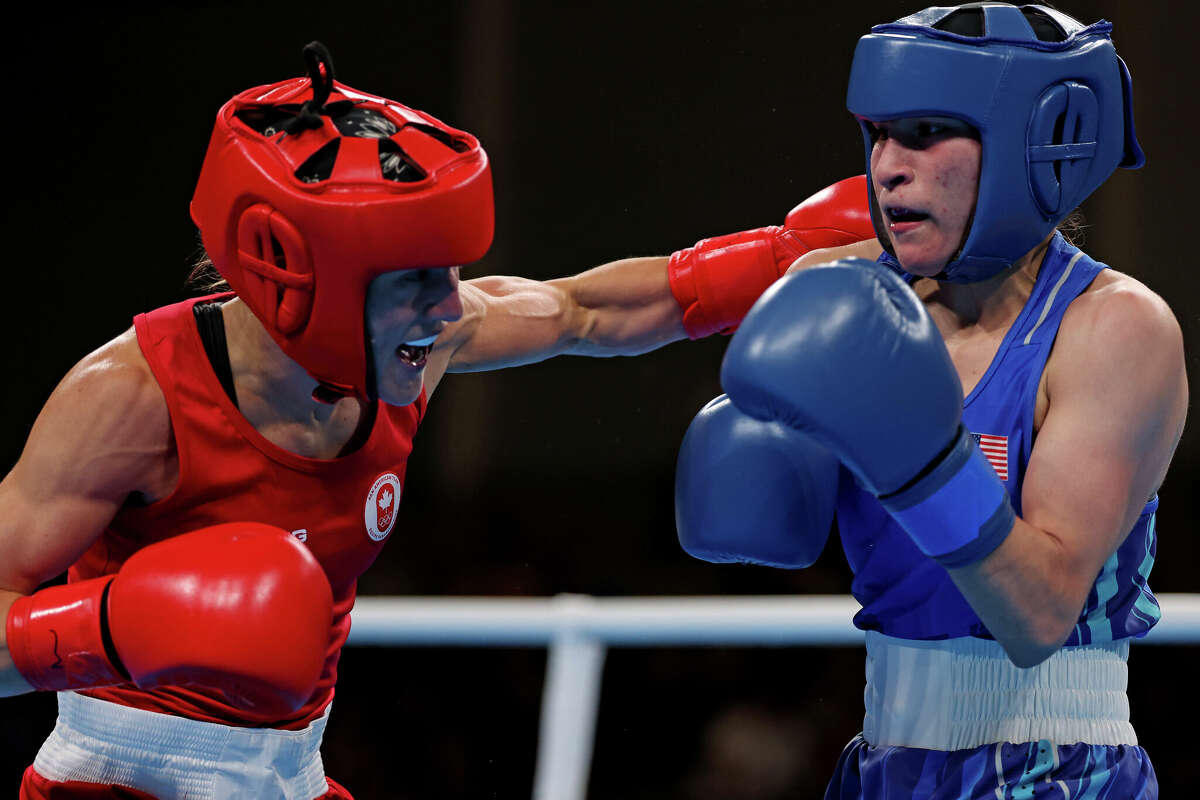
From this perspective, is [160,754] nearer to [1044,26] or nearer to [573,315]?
[573,315]

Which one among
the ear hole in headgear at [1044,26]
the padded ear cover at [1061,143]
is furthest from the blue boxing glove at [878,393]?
the ear hole in headgear at [1044,26]

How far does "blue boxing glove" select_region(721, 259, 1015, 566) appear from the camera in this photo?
1.35 m

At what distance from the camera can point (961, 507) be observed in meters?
1.37

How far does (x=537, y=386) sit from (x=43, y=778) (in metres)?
3.15

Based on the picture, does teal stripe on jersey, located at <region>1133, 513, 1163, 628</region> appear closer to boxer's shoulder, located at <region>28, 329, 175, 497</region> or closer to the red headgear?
the red headgear

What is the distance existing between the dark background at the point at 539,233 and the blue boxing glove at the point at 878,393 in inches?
106

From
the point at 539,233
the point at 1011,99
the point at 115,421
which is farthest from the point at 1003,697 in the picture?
the point at 539,233

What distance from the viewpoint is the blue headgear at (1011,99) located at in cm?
153

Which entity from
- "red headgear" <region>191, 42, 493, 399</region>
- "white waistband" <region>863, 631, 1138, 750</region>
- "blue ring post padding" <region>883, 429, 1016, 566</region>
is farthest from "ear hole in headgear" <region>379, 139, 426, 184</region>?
"white waistband" <region>863, 631, 1138, 750</region>

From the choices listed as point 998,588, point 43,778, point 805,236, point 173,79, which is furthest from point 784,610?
point 173,79

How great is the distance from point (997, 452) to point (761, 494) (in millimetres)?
294

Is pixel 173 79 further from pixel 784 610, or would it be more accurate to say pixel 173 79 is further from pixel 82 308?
pixel 784 610

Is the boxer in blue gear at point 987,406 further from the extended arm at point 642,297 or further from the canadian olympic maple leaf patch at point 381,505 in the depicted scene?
the canadian olympic maple leaf patch at point 381,505

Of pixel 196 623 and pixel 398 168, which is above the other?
pixel 398 168
